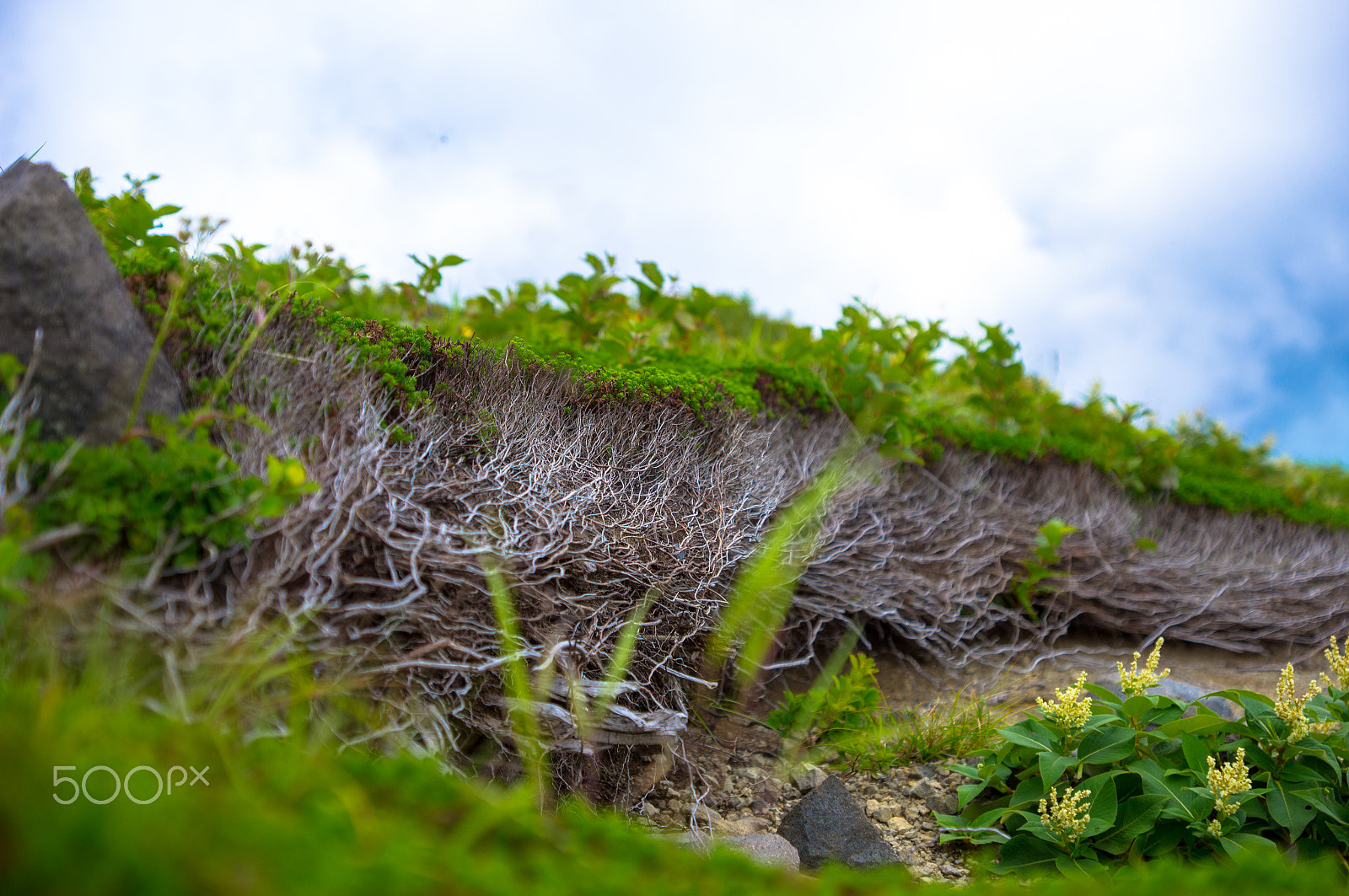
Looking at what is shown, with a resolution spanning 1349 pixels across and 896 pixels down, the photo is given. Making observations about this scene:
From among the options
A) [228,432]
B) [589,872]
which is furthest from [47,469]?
[589,872]

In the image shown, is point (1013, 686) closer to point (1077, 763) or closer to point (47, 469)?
point (1077, 763)

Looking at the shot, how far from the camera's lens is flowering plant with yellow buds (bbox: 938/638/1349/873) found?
101 inches

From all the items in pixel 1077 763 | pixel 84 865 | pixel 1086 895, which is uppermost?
pixel 1077 763

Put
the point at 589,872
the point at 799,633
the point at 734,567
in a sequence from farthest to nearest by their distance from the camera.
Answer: the point at 799,633, the point at 734,567, the point at 589,872

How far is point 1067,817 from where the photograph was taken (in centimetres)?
254

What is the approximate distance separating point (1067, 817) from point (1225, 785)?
46cm

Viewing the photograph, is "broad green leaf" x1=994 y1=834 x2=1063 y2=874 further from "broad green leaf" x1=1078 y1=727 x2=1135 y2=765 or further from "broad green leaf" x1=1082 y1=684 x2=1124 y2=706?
"broad green leaf" x1=1082 y1=684 x2=1124 y2=706

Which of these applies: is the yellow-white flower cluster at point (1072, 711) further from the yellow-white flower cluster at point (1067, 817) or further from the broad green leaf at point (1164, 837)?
the broad green leaf at point (1164, 837)

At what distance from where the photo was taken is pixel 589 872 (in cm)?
132

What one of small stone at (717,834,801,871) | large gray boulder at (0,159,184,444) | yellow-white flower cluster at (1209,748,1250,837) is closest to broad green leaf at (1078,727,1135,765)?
yellow-white flower cluster at (1209,748,1250,837)

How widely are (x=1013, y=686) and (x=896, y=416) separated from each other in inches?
65.5

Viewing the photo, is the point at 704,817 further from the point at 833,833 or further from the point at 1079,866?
the point at 1079,866

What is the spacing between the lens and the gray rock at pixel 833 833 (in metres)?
2.76

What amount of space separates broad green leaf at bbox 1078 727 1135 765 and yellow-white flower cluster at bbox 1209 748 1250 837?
0.28 metres
